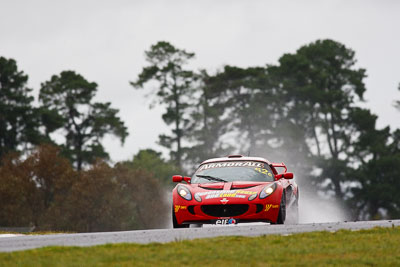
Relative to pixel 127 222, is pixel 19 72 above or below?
above

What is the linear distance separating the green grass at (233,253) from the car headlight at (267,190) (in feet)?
13.5

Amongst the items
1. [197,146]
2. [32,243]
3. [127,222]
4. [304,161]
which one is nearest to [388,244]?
[32,243]

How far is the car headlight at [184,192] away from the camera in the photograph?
1511 centimetres

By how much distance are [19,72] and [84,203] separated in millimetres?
18873

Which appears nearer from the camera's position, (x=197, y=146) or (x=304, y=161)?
(x=304, y=161)

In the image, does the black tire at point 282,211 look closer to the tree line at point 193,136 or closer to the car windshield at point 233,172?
the car windshield at point 233,172

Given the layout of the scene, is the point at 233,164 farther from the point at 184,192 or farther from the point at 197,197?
the point at 197,197

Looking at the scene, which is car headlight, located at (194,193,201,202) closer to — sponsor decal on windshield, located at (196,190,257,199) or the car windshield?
sponsor decal on windshield, located at (196,190,257,199)

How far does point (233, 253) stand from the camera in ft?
29.4

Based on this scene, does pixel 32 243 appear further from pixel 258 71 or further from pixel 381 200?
pixel 258 71

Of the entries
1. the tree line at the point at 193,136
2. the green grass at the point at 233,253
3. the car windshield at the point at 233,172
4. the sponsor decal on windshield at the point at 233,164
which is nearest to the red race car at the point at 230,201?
the car windshield at the point at 233,172

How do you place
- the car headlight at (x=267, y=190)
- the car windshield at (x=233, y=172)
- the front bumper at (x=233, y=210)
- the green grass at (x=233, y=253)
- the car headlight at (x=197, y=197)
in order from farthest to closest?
the car windshield at (x=233, y=172)
the car headlight at (x=197, y=197)
the car headlight at (x=267, y=190)
the front bumper at (x=233, y=210)
the green grass at (x=233, y=253)

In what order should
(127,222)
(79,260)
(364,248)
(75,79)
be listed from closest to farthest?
1. (79,260)
2. (364,248)
3. (127,222)
4. (75,79)

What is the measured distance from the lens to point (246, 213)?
14.7 metres
